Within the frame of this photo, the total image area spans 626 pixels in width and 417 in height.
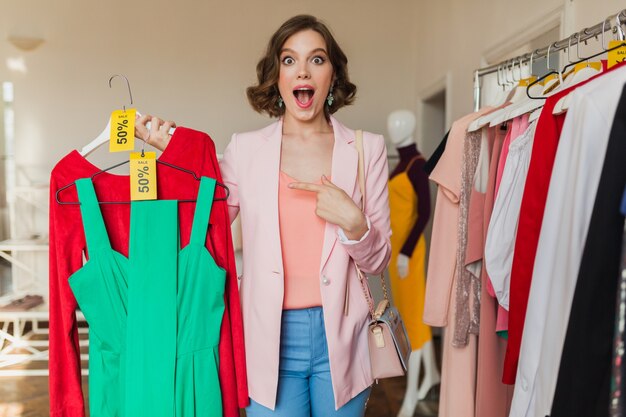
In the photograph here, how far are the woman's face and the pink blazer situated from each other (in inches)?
3.7

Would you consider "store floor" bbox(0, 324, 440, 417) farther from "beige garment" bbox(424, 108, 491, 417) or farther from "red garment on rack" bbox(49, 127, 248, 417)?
"red garment on rack" bbox(49, 127, 248, 417)

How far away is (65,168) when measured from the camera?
135 cm

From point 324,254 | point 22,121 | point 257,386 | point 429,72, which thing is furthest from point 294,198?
point 22,121

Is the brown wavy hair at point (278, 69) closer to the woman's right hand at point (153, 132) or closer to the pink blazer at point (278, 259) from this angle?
the pink blazer at point (278, 259)

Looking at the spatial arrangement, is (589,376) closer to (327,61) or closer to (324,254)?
(324,254)

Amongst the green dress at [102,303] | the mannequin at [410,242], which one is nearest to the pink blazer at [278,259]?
the green dress at [102,303]

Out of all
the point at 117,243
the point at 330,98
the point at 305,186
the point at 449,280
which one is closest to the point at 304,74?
the point at 330,98

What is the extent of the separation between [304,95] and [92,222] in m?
0.65

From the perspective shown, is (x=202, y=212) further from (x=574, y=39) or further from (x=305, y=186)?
(x=574, y=39)

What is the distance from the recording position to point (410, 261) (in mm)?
3314

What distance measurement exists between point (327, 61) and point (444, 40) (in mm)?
3084

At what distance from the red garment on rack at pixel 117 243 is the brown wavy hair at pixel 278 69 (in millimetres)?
265

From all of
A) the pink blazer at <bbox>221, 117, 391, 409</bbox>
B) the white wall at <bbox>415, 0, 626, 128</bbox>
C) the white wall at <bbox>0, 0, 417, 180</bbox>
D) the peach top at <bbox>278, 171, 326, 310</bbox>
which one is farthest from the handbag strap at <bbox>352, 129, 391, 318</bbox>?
the white wall at <bbox>0, 0, 417, 180</bbox>

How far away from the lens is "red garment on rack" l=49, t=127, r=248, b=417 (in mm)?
1336
